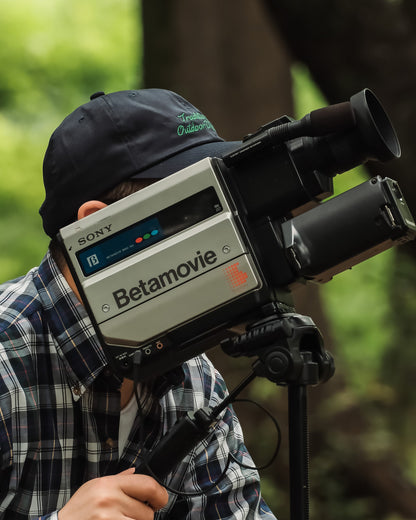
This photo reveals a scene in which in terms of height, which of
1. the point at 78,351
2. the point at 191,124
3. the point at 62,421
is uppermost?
the point at 191,124

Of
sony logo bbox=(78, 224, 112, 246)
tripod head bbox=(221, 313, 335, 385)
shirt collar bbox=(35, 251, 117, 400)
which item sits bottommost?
tripod head bbox=(221, 313, 335, 385)

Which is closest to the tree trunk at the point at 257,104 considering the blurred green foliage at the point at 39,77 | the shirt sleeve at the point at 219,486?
the shirt sleeve at the point at 219,486

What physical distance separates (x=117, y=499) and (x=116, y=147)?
0.78 meters

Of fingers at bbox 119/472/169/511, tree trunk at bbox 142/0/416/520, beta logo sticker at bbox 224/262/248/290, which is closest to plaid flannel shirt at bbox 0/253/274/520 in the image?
fingers at bbox 119/472/169/511

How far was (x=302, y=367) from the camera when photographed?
1.34 m

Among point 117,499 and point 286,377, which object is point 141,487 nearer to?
point 117,499

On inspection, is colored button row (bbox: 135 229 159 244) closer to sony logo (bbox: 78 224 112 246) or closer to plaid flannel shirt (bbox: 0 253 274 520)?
sony logo (bbox: 78 224 112 246)

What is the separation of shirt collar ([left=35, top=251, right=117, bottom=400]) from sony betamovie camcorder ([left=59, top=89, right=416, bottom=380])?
0.24 metres

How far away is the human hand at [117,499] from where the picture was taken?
1381mm

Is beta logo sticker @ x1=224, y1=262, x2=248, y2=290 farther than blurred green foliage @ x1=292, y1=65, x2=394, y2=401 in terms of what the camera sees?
No

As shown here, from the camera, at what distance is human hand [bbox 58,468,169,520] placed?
4.53ft

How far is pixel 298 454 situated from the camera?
137 cm

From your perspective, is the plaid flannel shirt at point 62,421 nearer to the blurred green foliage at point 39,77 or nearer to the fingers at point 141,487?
the fingers at point 141,487

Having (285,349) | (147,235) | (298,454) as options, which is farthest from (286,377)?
(147,235)
